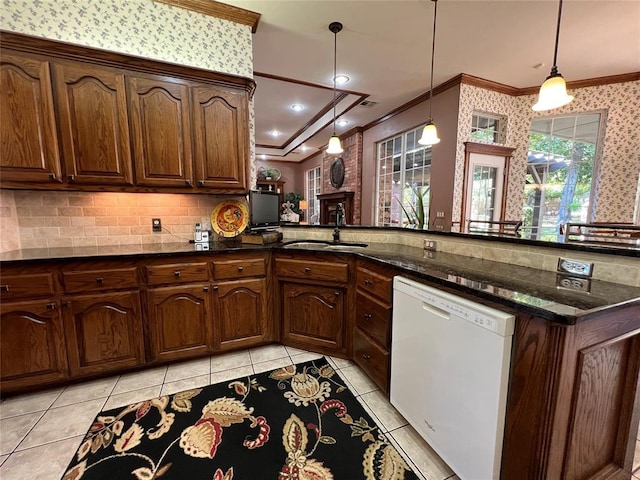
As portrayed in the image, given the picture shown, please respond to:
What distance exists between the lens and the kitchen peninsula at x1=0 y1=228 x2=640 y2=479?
0.92 meters

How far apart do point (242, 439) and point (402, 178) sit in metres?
4.59

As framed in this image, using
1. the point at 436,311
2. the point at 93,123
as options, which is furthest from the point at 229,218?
the point at 436,311

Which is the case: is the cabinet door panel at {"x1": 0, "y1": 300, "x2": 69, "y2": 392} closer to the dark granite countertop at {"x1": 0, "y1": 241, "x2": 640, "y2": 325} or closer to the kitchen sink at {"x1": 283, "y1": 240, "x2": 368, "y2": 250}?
the dark granite countertop at {"x1": 0, "y1": 241, "x2": 640, "y2": 325}

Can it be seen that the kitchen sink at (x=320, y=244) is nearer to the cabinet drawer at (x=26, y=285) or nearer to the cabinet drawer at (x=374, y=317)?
the cabinet drawer at (x=374, y=317)

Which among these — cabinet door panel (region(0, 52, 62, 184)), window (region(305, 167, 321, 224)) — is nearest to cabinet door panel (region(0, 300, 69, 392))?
cabinet door panel (region(0, 52, 62, 184))

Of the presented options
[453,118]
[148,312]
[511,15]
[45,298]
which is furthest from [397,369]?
[453,118]

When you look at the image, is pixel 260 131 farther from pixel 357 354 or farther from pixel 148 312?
pixel 357 354

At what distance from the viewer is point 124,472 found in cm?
125

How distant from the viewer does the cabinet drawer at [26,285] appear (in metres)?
1.61

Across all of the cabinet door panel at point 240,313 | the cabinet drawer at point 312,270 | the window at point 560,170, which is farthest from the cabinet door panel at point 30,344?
the window at point 560,170

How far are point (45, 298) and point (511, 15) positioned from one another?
4.31 meters

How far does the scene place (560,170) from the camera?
4.20 metres

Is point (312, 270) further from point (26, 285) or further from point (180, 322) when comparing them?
point (26, 285)

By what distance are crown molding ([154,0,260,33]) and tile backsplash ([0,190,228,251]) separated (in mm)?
1518
